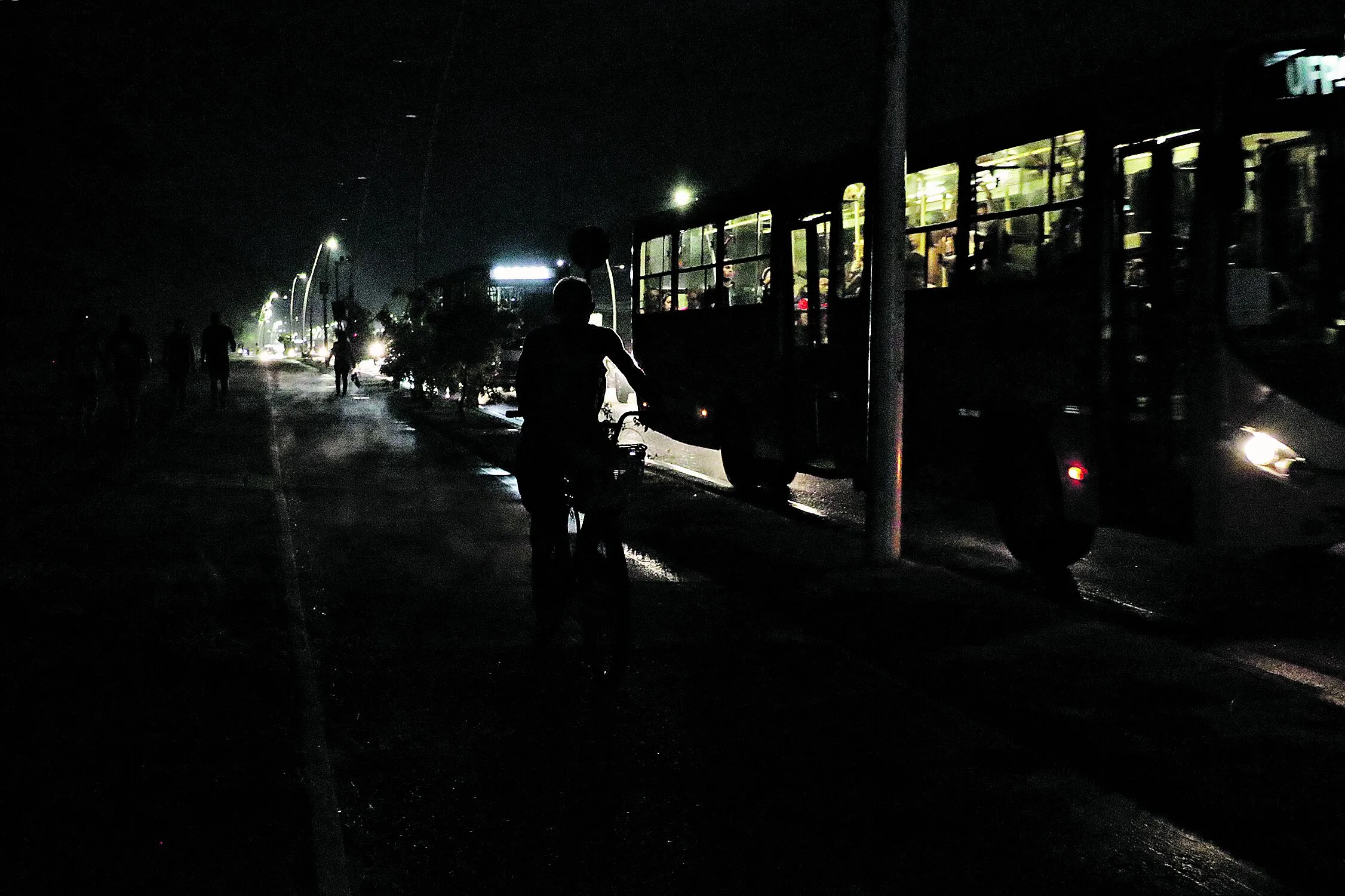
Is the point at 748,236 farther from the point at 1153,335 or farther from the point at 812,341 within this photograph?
the point at 1153,335

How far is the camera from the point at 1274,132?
8.49 m

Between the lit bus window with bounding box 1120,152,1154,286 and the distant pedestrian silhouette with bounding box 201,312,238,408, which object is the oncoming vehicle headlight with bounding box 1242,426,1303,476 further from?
the distant pedestrian silhouette with bounding box 201,312,238,408

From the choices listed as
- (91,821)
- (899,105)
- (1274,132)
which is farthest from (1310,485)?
(91,821)

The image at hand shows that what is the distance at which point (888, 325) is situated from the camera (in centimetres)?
1032

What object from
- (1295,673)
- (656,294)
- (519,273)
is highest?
(519,273)

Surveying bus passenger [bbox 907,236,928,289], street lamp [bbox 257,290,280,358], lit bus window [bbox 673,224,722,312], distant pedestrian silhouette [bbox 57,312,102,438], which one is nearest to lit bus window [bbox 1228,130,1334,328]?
bus passenger [bbox 907,236,928,289]

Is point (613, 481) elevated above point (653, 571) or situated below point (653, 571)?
above

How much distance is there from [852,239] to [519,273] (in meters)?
30.9

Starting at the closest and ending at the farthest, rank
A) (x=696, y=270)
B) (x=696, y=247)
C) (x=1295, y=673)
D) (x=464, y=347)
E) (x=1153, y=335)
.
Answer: (x=1295, y=673) → (x=1153, y=335) → (x=696, y=247) → (x=696, y=270) → (x=464, y=347)

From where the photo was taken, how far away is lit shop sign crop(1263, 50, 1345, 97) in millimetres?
8438

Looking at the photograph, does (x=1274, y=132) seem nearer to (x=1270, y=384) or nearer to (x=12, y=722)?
(x=1270, y=384)

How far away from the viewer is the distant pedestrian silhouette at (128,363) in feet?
72.7

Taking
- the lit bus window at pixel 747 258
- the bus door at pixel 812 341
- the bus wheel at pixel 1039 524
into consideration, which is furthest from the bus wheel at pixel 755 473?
the bus wheel at pixel 1039 524

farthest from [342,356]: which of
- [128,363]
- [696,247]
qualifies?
[696,247]
